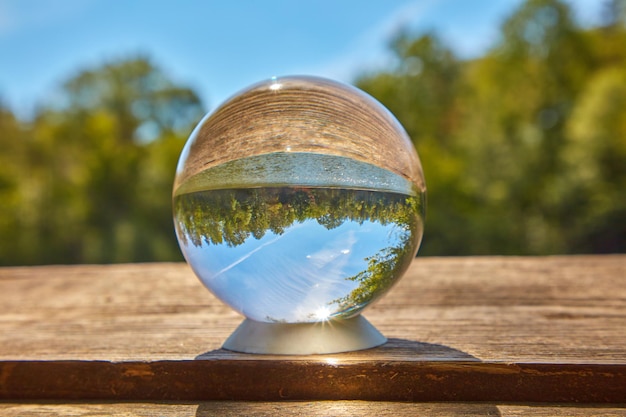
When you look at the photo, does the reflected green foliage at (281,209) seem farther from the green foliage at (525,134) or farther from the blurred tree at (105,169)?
the blurred tree at (105,169)

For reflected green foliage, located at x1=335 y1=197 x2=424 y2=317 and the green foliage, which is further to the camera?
the green foliage

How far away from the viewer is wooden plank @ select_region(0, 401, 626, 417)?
970 millimetres

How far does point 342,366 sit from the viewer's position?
3.37ft

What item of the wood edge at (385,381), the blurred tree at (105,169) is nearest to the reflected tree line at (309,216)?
the wood edge at (385,381)

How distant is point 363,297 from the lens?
1096 millimetres

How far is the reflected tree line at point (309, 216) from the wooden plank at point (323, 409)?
178mm

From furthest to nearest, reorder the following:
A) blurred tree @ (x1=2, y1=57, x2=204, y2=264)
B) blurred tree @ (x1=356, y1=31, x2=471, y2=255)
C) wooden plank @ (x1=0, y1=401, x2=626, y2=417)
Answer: blurred tree @ (x1=356, y1=31, x2=471, y2=255)
blurred tree @ (x1=2, y1=57, x2=204, y2=264)
wooden plank @ (x1=0, y1=401, x2=626, y2=417)

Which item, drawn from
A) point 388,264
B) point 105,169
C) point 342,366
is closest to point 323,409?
point 342,366

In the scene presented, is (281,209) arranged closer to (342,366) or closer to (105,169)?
(342,366)

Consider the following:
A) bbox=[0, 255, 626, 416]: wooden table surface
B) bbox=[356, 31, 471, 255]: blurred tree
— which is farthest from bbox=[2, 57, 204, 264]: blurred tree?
bbox=[0, 255, 626, 416]: wooden table surface

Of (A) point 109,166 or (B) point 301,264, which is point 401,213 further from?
(A) point 109,166

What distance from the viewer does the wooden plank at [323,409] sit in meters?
0.97

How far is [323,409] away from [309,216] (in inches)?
11.8

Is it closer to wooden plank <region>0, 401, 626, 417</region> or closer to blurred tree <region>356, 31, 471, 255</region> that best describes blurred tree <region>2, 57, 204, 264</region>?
blurred tree <region>356, 31, 471, 255</region>
